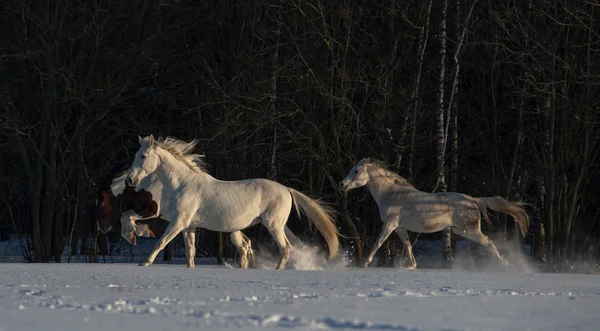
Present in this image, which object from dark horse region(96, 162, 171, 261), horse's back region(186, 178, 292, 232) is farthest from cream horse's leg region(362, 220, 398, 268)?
dark horse region(96, 162, 171, 261)

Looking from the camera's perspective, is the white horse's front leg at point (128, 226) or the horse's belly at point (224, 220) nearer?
the horse's belly at point (224, 220)

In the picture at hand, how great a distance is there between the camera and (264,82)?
60.2 feet

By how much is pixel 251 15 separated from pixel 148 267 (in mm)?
7485

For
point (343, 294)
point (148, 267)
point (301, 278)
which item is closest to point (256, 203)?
point (148, 267)

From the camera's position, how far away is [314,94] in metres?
18.8

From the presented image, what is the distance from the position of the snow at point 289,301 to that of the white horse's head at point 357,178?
3.15 meters

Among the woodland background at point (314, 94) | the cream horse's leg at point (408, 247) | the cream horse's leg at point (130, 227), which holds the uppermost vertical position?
the woodland background at point (314, 94)

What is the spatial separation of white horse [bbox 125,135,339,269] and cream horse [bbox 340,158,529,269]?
4.22 ft

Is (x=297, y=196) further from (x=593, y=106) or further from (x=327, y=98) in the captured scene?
(x=593, y=106)

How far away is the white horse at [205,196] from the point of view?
1471 cm

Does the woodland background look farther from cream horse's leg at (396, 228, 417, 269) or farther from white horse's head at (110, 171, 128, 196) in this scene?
white horse's head at (110, 171, 128, 196)

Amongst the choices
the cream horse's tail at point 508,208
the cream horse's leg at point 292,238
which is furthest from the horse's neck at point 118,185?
the cream horse's tail at point 508,208

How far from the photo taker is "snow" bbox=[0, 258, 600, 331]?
756cm

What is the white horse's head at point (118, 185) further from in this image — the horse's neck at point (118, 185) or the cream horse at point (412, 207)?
the cream horse at point (412, 207)
